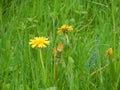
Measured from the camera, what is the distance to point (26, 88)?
143 centimetres

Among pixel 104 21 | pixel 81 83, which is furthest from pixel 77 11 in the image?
pixel 81 83

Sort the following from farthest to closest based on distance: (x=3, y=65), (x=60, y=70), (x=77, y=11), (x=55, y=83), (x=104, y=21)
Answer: (x=77, y=11) → (x=104, y=21) → (x=3, y=65) → (x=60, y=70) → (x=55, y=83)

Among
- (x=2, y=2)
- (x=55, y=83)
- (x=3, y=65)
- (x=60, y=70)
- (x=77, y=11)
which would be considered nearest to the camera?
(x=55, y=83)

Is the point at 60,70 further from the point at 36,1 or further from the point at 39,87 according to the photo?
the point at 36,1

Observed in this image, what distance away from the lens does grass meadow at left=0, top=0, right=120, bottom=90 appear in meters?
1.41

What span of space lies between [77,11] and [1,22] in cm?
50

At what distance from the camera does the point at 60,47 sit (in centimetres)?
126

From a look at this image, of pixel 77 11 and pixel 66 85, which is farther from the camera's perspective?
pixel 77 11

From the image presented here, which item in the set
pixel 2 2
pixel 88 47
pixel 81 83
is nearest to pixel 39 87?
pixel 81 83

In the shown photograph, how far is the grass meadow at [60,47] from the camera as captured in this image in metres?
1.41

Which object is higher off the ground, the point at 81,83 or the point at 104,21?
the point at 104,21

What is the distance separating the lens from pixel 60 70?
1494mm

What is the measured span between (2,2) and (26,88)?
4.11 ft

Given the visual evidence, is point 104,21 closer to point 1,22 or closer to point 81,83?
point 1,22
